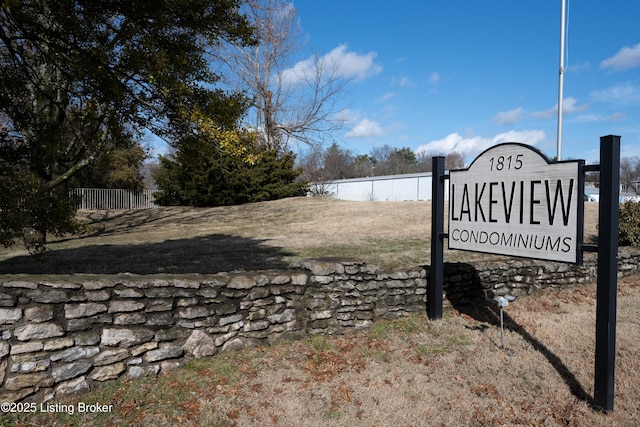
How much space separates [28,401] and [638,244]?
11.5 meters

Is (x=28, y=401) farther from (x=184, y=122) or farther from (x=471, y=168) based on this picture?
(x=471, y=168)

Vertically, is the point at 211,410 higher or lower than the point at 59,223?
lower

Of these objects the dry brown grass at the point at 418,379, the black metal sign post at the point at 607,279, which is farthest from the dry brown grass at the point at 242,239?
the black metal sign post at the point at 607,279

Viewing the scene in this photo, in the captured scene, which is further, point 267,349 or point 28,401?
point 267,349

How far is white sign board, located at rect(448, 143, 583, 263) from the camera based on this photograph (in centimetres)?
390

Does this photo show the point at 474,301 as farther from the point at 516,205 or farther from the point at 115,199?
the point at 115,199

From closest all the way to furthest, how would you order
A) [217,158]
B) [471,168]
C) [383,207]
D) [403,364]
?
1. [403,364]
2. [471,168]
3. [383,207]
4. [217,158]

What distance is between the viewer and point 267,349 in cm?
451

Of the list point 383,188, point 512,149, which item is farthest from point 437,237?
point 383,188

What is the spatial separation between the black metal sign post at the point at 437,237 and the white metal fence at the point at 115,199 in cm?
2635

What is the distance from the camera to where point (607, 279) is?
340 cm

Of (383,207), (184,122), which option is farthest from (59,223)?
(383,207)

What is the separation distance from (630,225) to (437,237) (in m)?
7.18

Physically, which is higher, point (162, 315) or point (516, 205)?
point (516, 205)
